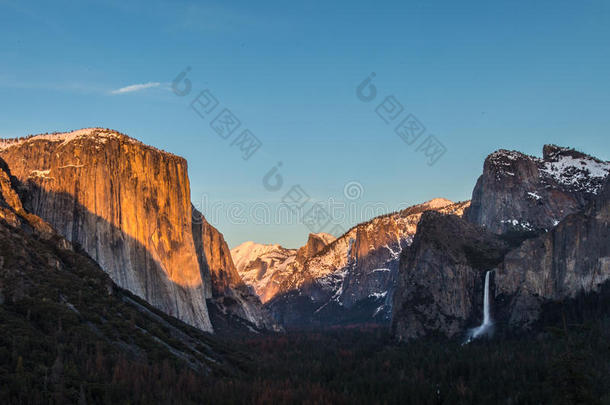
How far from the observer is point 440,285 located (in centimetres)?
18350

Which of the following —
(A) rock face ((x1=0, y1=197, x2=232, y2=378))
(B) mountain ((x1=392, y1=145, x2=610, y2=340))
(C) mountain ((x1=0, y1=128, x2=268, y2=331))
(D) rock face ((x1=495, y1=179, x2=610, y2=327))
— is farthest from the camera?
(B) mountain ((x1=392, y1=145, x2=610, y2=340))

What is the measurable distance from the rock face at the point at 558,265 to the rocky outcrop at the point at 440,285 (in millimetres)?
9839

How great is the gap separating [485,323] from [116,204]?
10695cm

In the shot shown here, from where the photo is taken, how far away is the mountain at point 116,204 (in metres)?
123

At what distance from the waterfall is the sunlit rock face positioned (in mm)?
74754

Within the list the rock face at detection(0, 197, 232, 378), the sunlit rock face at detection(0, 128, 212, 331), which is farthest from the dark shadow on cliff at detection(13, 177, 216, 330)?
the rock face at detection(0, 197, 232, 378)

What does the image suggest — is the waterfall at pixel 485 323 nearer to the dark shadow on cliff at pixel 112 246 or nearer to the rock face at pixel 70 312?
the dark shadow on cliff at pixel 112 246

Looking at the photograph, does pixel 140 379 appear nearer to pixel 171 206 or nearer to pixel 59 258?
pixel 59 258

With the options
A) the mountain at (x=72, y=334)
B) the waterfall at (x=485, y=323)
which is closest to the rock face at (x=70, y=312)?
the mountain at (x=72, y=334)

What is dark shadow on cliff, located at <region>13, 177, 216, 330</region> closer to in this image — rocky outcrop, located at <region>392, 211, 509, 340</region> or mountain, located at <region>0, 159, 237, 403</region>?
mountain, located at <region>0, 159, 237, 403</region>

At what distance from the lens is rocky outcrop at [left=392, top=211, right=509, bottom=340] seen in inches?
7106

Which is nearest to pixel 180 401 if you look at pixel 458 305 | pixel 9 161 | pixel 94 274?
pixel 94 274

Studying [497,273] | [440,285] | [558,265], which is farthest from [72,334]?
[497,273]

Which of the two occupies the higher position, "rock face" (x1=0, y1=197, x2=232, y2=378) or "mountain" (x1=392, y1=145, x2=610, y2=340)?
"mountain" (x1=392, y1=145, x2=610, y2=340)
